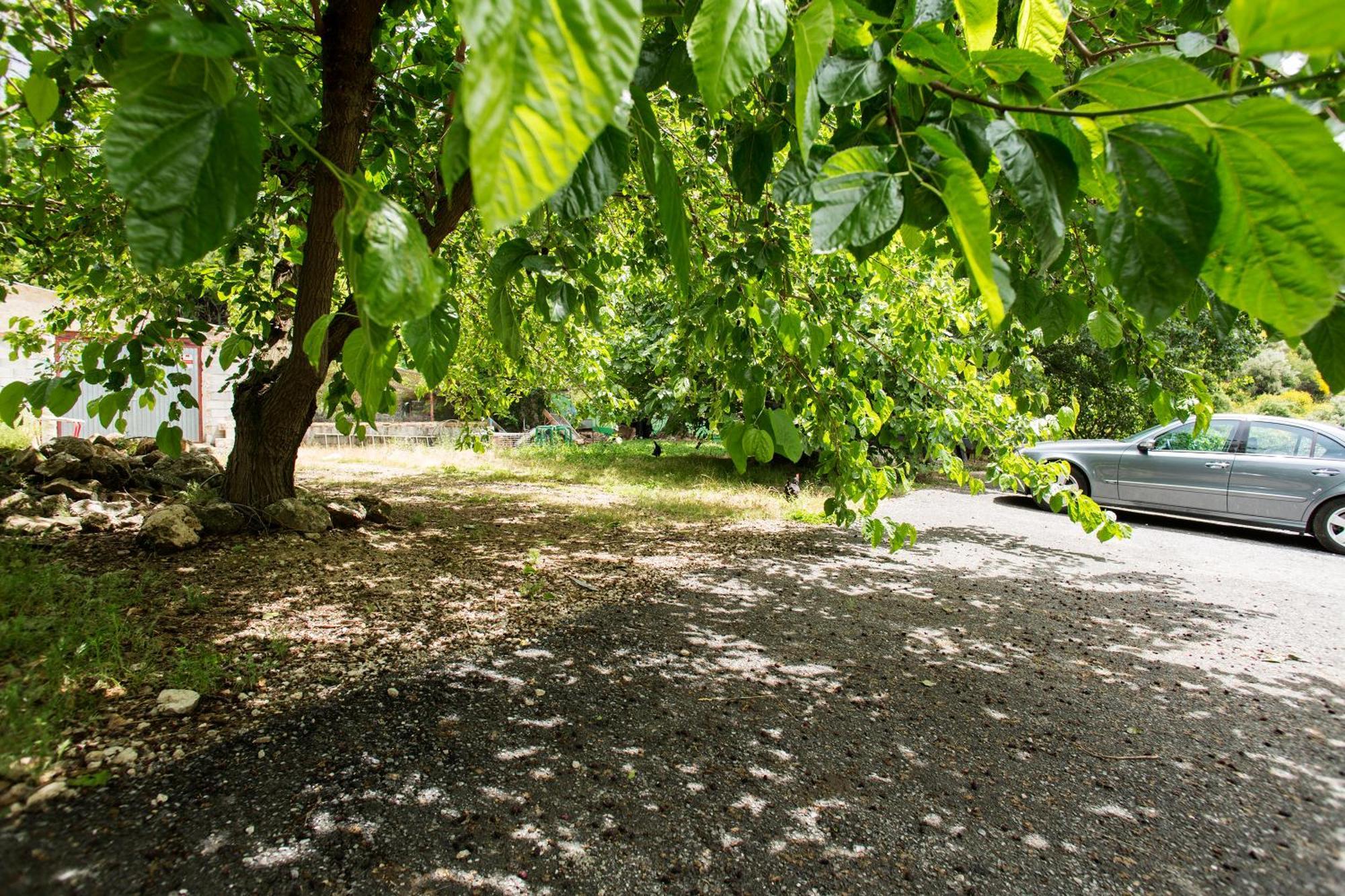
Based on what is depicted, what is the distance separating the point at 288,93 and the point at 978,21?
2.72ft

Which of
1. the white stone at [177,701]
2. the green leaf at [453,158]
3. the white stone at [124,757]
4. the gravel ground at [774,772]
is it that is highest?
the green leaf at [453,158]

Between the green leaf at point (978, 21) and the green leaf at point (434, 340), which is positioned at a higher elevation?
the green leaf at point (978, 21)

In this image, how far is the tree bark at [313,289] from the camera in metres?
2.90

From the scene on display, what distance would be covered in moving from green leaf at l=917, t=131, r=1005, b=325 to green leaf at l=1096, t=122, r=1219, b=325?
12 centimetres

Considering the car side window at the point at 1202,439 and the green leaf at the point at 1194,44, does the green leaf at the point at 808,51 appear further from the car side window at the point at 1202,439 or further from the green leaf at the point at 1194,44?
the car side window at the point at 1202,439

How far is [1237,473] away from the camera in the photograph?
25.9ft

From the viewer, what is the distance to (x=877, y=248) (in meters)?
0.77

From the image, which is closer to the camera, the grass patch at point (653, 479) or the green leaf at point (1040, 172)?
the green leaf at point (1040, 172)

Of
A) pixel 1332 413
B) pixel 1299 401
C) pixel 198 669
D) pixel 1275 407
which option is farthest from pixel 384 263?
pixel 1299 401

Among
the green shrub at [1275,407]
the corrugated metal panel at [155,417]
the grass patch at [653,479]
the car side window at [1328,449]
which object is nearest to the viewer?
the car side window at [1328,449]

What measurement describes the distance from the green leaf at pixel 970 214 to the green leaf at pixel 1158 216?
124mm

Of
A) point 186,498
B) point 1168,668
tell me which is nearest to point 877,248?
point 1168,668

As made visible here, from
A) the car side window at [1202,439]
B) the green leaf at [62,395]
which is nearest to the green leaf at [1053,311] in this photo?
the green leaf at [62,395]

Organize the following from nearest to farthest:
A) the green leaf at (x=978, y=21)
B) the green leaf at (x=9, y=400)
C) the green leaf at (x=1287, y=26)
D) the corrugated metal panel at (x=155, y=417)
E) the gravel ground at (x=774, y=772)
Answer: the green leaf at (x=1287, y=26)
the green leaf at (x=978, y=21)
the green leaf at (x=9, y=400)
the gravel ground at (x=774, y=772)
the corrugated metal panel at (x=155, y=417)
